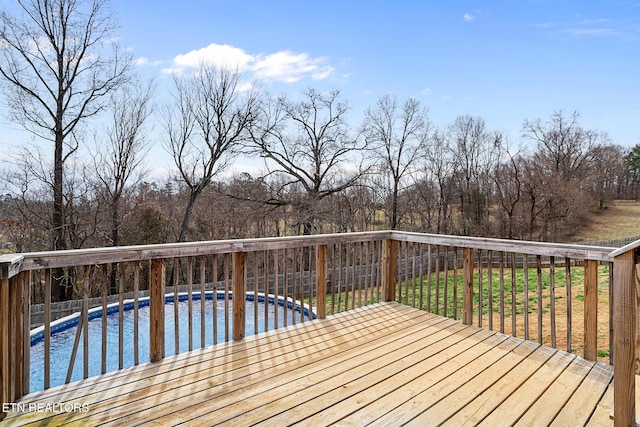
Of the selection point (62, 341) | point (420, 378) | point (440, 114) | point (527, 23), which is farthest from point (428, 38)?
point (62, 341)

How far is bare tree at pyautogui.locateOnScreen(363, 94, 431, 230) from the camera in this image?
16438 mm

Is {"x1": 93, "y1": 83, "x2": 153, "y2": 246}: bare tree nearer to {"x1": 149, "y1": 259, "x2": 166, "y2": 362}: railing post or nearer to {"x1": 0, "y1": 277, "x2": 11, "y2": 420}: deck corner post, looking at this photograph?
{"x1": 149, "y1": 259, "x2": 166, "y2": 362}: railing post

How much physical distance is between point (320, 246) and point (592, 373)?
8.23 feet

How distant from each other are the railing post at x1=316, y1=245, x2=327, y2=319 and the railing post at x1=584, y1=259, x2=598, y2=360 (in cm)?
233

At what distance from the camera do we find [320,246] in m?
3.75

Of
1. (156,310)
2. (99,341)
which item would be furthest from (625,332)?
(99,341)

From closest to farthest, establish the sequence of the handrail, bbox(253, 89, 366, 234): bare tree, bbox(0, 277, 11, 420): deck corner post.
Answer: bbox(0, 277, 11, 420): deck corner post, the handrail, bbox(253, 89, 366, 234): bare tree

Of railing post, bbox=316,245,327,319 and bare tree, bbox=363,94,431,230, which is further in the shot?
bare tree, bbox=363,94,431,230

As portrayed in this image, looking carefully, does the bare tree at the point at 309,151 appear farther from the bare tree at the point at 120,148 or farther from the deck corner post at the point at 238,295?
the deck corner post at the point at 238,295

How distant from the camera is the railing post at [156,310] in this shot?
2730 mm

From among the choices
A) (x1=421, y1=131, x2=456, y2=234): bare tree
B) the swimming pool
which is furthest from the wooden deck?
(x1=421, y1=131, x2=456, y2=234): bare tree

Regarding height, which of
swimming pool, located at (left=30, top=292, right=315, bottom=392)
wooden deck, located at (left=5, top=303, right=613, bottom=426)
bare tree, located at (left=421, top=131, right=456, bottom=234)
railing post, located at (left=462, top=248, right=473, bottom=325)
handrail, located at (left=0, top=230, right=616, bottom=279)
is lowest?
swimming pool, located at (left=30, top=292, right=315, bottom=392)

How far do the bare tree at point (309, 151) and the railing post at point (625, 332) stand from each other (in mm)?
12441

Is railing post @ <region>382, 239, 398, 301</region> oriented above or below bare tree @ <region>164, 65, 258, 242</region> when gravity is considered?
below
